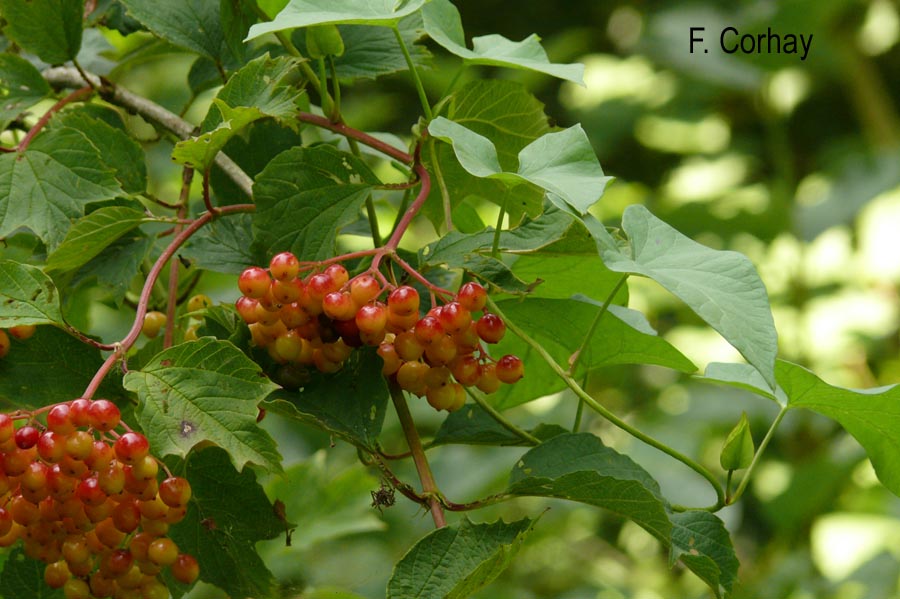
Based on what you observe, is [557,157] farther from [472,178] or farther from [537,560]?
[537,560]

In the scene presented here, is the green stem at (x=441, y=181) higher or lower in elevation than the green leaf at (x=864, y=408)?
higher

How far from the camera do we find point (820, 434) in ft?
6.34

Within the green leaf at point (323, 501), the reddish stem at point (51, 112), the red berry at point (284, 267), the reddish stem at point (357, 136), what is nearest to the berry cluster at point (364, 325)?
the red berry at point (284, 267)

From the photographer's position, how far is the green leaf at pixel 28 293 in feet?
1.83

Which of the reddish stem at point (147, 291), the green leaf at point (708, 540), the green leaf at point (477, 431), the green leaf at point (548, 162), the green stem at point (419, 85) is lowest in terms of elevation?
the green leaf at point (708, 540)

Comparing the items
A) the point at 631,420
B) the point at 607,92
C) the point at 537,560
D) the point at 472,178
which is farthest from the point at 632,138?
the point at 472,178

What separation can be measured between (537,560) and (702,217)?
733 mm

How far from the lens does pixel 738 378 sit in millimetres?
667

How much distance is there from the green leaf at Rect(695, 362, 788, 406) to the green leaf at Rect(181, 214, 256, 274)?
0.30 metres

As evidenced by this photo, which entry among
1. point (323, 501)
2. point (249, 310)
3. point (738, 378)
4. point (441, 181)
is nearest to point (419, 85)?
point (441, 181)

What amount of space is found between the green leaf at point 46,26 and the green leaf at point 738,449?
20.4 inches

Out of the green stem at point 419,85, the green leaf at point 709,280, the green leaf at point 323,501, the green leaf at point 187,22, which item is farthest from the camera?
the green leaf at point 323,501

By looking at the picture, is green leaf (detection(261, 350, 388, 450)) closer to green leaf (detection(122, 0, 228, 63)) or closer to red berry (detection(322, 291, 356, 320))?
red berry (detection(322, 291, 356, 320))

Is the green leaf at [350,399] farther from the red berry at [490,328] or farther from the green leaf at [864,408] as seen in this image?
the green leaf at [864,408]
